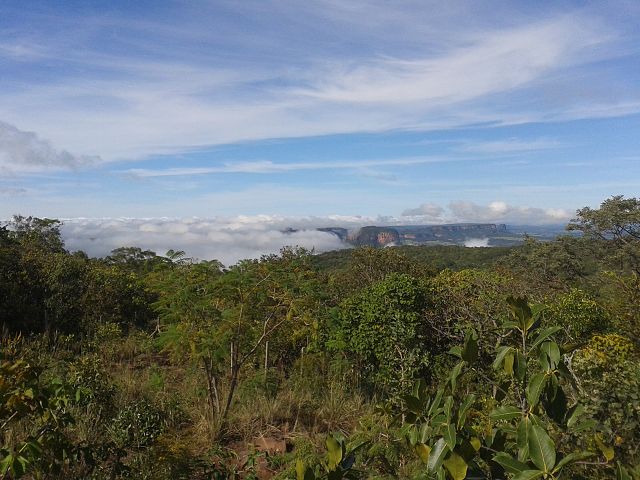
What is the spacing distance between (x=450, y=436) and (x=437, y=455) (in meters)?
0.09

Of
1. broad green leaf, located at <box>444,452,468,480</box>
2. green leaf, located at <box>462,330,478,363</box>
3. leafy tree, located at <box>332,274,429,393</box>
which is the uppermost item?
green leaf, located at <box>462,330,478,363</box>

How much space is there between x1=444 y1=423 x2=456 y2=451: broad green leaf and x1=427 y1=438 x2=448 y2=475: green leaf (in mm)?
33

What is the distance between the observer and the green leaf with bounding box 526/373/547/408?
4.57 feet

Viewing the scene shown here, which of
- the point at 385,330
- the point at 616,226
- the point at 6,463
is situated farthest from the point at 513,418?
the point at 616,226

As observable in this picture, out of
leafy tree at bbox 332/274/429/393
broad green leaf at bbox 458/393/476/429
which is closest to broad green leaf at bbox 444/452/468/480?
broad green leaf at bbox 458/393/476/429

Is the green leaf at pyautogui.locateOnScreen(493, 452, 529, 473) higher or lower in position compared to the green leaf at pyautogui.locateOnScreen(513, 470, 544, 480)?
lower

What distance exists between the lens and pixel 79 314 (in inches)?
396

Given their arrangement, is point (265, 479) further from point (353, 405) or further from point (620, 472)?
point (620, 472)

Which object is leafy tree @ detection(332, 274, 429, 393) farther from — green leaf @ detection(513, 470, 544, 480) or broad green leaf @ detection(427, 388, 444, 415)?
green leaf @ detection(513, 470, 544, 480)

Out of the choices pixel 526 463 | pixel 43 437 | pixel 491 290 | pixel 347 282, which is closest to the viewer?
pixel 526 463

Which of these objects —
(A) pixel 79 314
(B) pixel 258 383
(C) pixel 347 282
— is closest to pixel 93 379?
(B) pixel 258 383

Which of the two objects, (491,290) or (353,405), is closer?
(353,405)

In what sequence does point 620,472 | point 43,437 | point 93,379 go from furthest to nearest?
point 93,379
point 43,437
point 620,472

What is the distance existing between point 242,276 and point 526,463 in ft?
13.3
